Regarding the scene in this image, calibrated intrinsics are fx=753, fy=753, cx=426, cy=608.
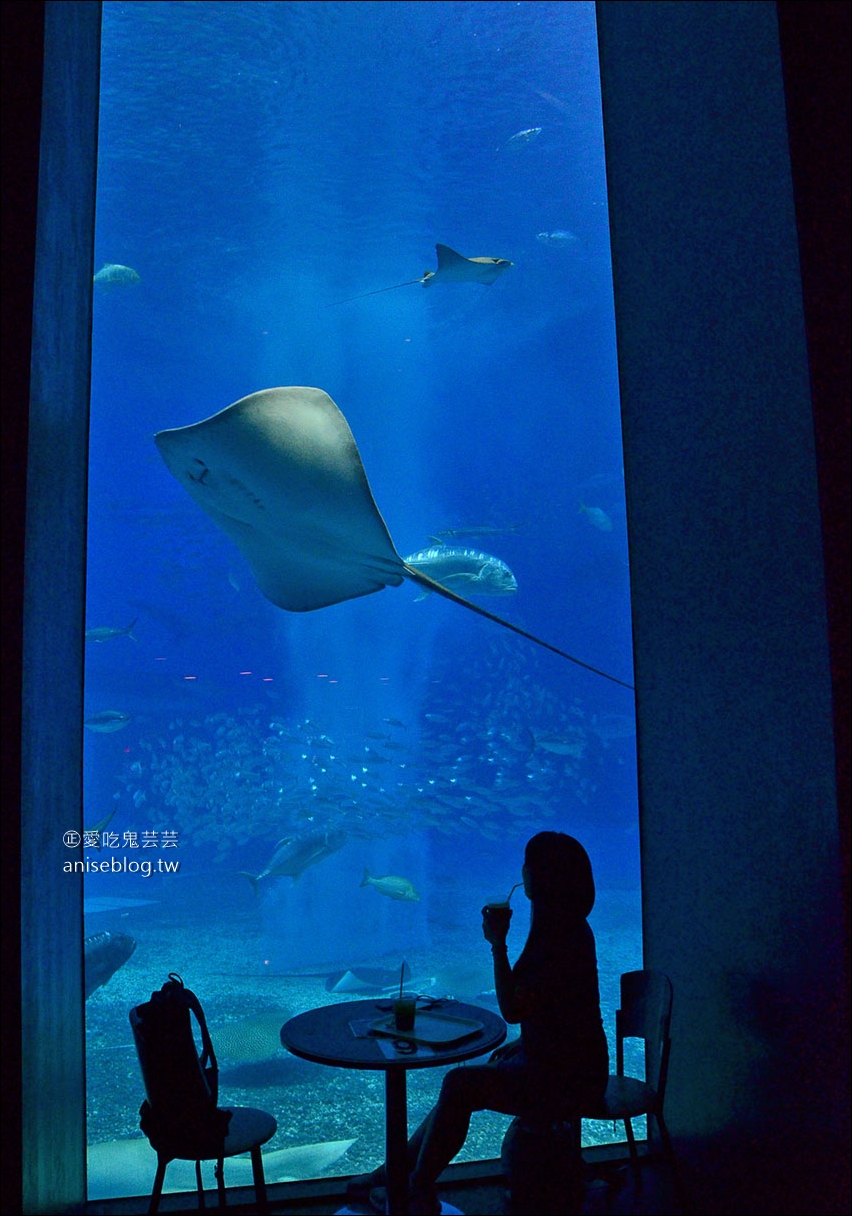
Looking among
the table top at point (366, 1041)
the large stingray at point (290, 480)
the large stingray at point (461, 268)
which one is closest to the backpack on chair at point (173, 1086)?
the table top at point (366, 1041)

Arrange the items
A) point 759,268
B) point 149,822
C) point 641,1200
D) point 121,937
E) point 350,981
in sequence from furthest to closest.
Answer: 1. point 149,822
2. point 350,981
3. point 121,937
4. point 641,1200
5. point 759,268

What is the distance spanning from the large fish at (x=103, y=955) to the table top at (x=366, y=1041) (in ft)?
7.04

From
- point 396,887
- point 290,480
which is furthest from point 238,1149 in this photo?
point 396,887

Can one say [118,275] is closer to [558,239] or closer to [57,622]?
[558,239]

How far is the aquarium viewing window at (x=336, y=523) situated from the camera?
5738 millimetres

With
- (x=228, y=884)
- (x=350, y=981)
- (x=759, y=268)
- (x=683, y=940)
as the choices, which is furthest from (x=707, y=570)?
(x=228, y=884)

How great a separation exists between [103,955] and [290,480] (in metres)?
2.85

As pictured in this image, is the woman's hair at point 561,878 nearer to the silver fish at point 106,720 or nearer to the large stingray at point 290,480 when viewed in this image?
the large stingray at point 290,480

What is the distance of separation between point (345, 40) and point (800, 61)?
7067 millimetres

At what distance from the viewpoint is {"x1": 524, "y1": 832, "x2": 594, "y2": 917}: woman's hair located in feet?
6.28

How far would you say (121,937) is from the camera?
4.12 m

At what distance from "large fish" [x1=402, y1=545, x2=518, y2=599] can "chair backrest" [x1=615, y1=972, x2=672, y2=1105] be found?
152 inches

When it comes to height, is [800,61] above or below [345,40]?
below

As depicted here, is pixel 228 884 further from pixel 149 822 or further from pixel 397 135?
pixel 397 135
